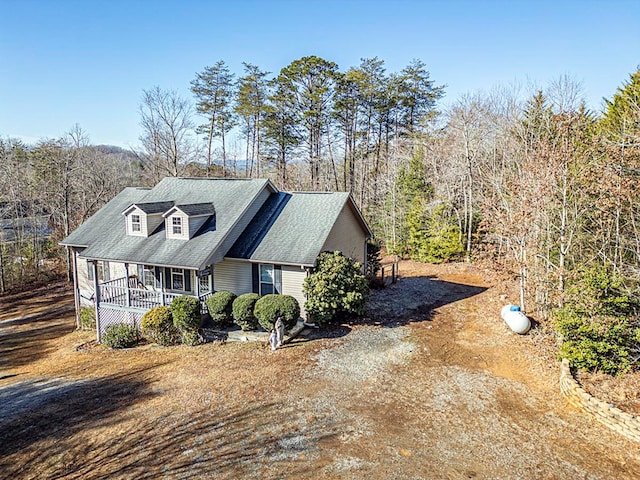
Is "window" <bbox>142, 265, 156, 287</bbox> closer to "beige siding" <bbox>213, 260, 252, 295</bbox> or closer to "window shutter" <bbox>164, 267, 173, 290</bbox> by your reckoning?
"window shutter" <bbox>164, 267, 173, 290</bbox>

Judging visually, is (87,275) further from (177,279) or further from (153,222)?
(177,279)

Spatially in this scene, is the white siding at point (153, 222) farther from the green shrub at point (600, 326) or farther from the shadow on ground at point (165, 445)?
the green shrub at point (600, 326)

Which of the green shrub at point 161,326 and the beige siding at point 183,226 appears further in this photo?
the beige siding at point 183,226

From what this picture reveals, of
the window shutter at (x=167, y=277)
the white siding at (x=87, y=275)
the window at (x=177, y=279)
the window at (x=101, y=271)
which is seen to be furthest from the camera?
the window at (x=101, y=271)

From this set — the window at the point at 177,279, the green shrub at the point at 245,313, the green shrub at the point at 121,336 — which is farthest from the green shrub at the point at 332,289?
the green shrub at the point at 121,336

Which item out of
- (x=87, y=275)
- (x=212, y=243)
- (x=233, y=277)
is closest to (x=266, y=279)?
(x=233, y=277)

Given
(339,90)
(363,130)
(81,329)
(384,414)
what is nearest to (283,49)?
(339,90)
